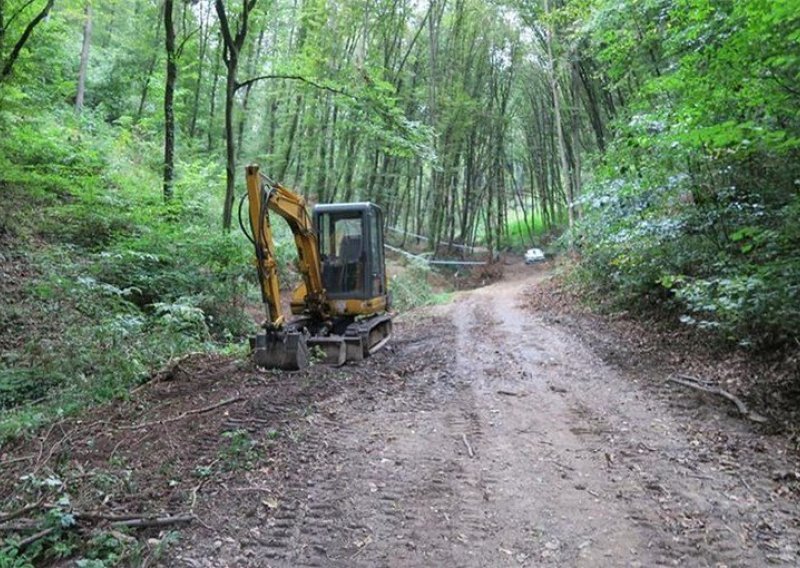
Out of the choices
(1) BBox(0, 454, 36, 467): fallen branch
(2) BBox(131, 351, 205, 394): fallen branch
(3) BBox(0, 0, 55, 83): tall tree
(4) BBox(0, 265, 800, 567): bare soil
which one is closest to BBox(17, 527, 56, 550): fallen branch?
(4) BBox(0, 265, 800, 567): bare soil

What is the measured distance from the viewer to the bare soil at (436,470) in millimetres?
3131

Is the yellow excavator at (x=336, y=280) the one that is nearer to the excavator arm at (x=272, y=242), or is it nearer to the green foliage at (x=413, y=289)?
the excavator arm at (x=272, y=242)

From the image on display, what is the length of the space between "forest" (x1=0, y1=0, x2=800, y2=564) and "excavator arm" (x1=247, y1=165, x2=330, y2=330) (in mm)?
1536

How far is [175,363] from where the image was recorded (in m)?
6.71

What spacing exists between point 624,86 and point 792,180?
977cm

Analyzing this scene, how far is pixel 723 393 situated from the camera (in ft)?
17.6

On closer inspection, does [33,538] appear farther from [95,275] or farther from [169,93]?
[169,93]

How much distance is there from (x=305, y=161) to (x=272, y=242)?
1641 cm

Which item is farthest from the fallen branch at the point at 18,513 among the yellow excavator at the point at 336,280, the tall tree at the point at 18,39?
the tall tree at the point at 18,39

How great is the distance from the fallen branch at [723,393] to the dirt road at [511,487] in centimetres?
13

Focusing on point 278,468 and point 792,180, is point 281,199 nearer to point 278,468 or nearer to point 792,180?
point 278,468

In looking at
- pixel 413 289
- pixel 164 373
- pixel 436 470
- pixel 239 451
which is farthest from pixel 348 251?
pixel 413 289

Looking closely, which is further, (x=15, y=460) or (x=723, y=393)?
(x=723, y=393)

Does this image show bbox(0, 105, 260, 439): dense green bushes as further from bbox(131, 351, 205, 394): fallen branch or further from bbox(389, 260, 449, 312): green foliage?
bbox(389, 260, 449, 312): green foliage
